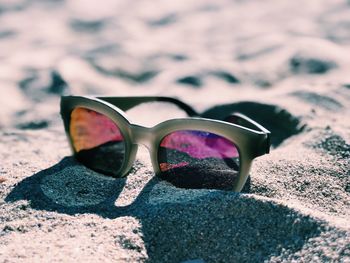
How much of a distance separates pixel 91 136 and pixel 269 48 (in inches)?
69.1

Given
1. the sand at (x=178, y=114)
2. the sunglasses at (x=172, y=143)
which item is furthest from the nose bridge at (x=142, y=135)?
the sand at (x=178, y=114)

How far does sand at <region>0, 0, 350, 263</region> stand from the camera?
161cm

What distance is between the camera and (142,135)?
77.9 inches

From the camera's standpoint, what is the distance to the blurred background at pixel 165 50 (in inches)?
124

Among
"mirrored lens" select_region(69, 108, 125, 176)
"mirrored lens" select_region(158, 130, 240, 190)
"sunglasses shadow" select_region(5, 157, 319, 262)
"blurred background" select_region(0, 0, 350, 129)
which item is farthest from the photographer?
"blurred background" select_region(0, 0, 350, 129)

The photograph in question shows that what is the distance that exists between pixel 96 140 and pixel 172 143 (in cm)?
47

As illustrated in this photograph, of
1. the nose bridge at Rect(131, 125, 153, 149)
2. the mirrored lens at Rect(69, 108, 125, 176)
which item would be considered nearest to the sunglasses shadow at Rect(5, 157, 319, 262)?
the nose bridge at Rect(131, 125, 153, 149)

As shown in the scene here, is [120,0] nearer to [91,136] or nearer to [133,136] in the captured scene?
[91,136]

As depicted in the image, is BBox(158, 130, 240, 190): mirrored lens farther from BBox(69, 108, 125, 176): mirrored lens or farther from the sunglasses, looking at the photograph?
BBox(69, 108, 125, 176): mirrored lens

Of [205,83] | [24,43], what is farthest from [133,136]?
[24,43]

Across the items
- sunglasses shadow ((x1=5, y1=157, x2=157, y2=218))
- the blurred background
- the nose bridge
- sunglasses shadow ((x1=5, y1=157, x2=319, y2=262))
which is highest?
the nose bridge

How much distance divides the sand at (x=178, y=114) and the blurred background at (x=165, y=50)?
0.01 meters

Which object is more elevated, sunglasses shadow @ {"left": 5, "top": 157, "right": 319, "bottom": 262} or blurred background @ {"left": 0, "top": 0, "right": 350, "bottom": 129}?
sunglasses shadow @ {"left": 5, "top": 157, "right": 319, "bottom": 262}

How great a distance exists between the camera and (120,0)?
15.3 ft
